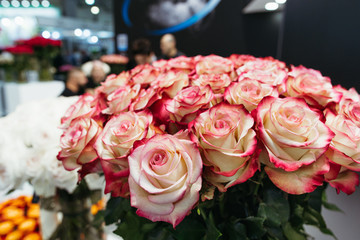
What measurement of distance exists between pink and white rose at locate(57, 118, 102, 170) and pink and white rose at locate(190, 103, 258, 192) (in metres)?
0.15

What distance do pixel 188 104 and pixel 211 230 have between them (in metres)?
0.19

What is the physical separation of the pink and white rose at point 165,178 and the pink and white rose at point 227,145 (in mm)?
29

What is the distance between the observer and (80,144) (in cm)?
40

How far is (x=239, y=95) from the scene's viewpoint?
0.41 metres

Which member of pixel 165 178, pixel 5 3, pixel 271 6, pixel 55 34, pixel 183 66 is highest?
pixel 5 3

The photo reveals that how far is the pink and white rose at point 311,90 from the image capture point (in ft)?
1.43

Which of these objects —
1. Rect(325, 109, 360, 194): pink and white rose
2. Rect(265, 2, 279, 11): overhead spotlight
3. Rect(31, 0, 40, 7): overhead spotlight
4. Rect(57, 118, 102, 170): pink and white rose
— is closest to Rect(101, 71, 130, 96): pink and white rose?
Rect(57, 118, 102, 170): pink and white rose

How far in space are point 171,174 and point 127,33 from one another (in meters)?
5.96

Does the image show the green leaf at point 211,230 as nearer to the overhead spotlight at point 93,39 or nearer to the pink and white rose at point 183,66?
the pink and white rose at point 183,66

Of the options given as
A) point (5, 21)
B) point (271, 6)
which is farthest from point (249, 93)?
point (5, 21)

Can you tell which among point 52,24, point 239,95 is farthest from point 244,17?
point 52,24

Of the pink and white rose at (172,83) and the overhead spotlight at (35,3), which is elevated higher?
the overhead spotlight at (35,3)

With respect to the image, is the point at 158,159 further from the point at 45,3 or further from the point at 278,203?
the point at 45,3

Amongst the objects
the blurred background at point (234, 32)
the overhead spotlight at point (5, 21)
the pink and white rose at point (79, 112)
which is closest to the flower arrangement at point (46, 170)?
the pink and white rose at point (79, 112)
